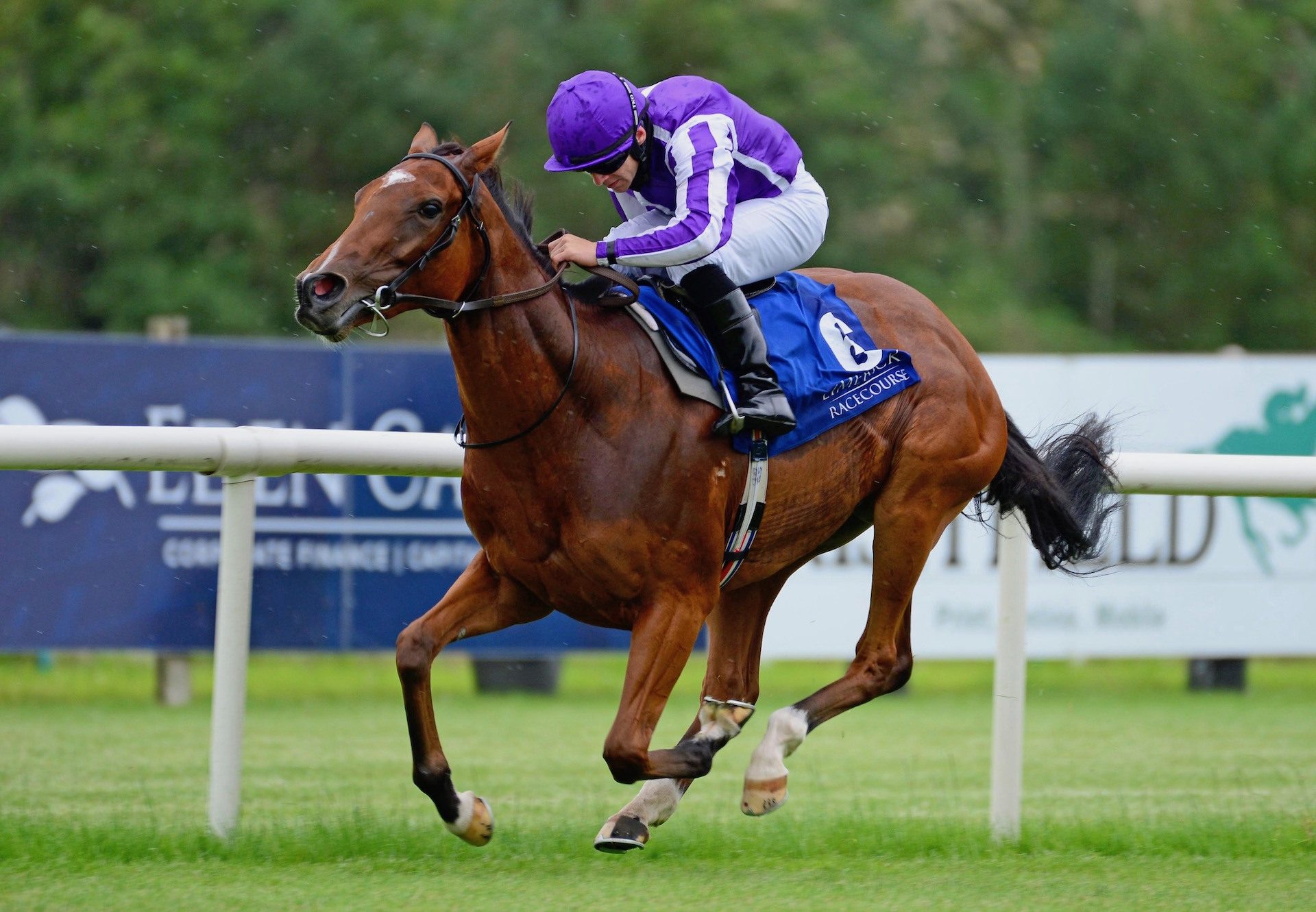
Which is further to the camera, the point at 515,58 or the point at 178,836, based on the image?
the point at 515,58

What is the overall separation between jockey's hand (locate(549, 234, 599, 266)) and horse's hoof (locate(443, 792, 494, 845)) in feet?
4.16

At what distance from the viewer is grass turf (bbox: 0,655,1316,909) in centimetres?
394

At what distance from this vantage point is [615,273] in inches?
172

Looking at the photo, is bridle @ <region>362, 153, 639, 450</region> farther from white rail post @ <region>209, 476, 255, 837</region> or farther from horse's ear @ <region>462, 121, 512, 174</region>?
white rail post @ <region>209, 476, 255, 837</region>

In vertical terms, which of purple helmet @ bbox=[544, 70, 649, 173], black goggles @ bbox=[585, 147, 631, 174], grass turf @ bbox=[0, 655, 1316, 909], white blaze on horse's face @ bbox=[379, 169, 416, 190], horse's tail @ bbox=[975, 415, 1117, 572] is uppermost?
purple helmet @ bbox=[544, 70, 649, 173]

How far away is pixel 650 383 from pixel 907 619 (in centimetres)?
123

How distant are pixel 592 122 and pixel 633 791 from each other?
8.96 feet

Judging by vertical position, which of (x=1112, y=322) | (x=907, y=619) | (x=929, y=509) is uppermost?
(x=1112, y=322)

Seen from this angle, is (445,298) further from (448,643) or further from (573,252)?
(448,643)

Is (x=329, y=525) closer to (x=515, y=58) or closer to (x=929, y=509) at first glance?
(x=929, y=509)

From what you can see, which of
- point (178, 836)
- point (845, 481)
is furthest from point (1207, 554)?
point (178, 836)

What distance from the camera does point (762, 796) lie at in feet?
13.9

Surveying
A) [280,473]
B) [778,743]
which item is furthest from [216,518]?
[778,743]

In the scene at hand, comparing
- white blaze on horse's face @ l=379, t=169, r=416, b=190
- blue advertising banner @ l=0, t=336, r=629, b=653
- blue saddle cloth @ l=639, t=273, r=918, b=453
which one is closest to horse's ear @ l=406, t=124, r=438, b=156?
white blaze on horse's face @ l=379, t=169, r=416, b=190
